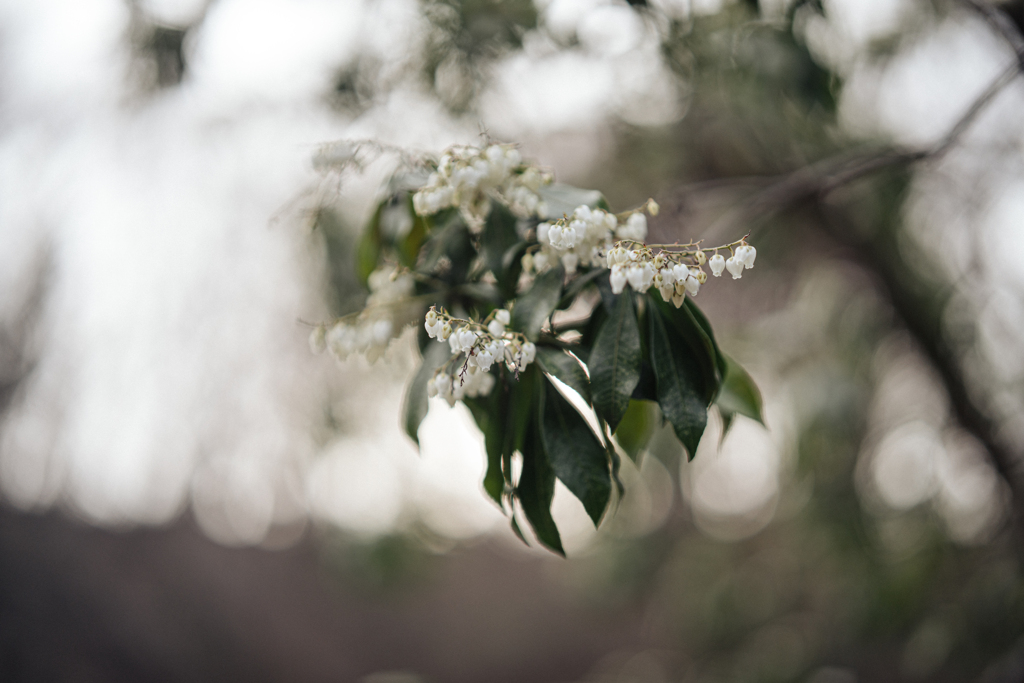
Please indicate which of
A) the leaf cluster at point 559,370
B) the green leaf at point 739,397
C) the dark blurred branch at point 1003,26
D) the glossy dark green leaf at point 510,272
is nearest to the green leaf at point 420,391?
the leaf cluster at point 559,370

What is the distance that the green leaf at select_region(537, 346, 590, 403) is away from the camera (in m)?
0.65

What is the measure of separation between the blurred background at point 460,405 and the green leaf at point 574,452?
61 cm

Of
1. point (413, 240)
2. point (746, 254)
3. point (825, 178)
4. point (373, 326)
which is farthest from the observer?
point (825, 178)

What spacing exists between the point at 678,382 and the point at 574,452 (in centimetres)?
17

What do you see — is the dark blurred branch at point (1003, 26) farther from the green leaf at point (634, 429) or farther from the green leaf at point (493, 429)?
the green leaf at point (493, 429)

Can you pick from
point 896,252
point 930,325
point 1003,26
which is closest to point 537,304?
point 1003,26

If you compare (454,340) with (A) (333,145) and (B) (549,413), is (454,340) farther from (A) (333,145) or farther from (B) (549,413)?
(A) (333,145)

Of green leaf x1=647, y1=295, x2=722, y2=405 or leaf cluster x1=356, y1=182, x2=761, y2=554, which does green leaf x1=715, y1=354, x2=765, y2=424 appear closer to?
leaf cluster x1=356, y1=182, x2=761, y2=554

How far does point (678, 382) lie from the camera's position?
27.1 inches

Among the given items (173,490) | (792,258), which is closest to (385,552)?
(173,490)

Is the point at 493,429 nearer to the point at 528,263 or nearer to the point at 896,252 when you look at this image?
the point at 528,263

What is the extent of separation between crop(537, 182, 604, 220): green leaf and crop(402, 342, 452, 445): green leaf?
262 mm

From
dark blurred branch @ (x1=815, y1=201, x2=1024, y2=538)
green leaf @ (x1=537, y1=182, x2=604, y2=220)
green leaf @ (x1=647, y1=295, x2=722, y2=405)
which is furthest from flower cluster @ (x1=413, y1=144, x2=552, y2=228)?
dark blurred branch @ (x1=815, y1=201, x2=1024, y2=538)

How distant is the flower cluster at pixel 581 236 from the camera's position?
2.16 feet
